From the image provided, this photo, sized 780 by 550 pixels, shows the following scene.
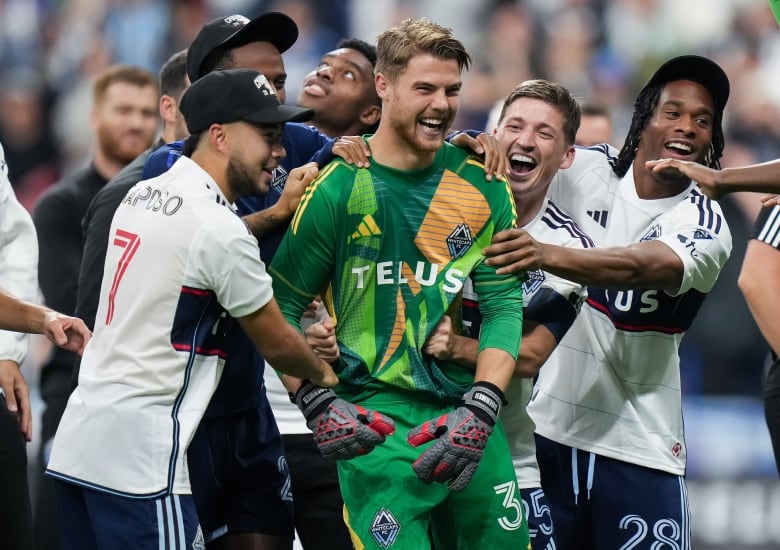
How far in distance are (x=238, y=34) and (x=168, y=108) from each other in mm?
1449

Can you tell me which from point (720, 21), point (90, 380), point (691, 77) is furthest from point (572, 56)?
point (90, 380)

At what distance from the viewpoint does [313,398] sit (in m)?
4.31

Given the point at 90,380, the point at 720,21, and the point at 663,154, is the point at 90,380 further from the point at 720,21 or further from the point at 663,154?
the point at 720,21

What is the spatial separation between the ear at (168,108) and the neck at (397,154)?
2070 mm

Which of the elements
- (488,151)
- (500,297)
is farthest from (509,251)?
(488,151)

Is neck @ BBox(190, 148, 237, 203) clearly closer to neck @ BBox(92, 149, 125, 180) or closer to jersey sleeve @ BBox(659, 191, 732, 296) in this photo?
jersey sleeve @ BBox(659, 191, 732, 296)

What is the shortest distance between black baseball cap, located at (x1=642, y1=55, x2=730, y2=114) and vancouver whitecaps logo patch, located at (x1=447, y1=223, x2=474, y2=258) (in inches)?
52.3

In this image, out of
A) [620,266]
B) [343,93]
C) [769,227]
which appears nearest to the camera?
[620,266]

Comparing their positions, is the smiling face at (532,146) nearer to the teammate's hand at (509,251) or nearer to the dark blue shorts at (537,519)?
the teammate's hand at (509,251)

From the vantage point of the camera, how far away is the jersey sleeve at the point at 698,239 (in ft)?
16.2

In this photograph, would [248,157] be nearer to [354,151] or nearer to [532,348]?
[354,151]

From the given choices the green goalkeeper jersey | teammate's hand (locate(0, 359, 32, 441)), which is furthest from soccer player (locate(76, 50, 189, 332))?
the green goalkeeper jersey

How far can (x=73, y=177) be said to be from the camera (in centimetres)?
743

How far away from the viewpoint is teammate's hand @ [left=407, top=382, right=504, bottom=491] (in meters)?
4.15
